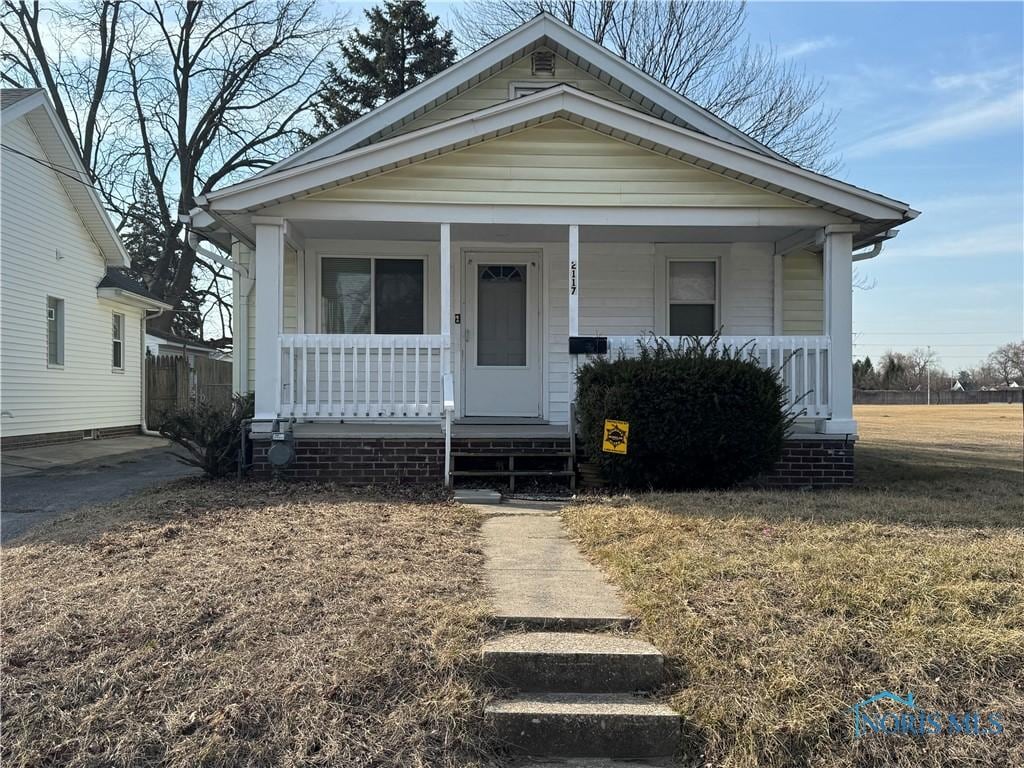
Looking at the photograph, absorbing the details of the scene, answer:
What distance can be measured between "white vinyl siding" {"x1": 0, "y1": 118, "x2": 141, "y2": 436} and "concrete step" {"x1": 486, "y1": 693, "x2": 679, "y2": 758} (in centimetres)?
1285

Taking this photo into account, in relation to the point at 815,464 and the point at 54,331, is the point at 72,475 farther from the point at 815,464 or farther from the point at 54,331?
the point at 815,464

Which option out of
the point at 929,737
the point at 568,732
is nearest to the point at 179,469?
the point at 568,732

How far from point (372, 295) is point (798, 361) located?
17.8 ft

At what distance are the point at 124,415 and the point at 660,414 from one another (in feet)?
48.6

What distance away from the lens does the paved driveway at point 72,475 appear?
746 cm

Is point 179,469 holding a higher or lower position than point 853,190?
lower

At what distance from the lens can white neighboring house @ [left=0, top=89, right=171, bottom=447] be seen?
41.7 ft

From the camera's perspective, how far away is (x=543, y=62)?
10141mm

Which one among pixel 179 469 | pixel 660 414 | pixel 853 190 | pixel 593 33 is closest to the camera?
pixel 660 414

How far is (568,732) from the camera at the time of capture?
2.95 meters

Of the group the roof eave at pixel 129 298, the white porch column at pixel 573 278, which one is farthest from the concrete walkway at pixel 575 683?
the roof eave at pixel 129 298

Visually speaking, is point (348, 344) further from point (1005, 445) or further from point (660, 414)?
point (1005, 445)

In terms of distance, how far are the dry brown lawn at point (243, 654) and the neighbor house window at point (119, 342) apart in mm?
13755

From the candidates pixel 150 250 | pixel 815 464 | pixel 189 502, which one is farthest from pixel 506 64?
pixel 150 250
